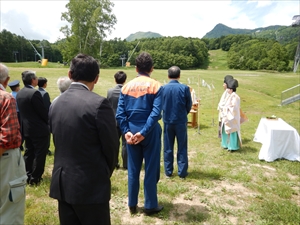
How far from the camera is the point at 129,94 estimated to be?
3406 millimetres

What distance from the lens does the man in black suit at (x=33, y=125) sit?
4.24 metres

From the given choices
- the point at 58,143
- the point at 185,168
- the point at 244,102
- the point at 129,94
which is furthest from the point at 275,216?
the point at 244,102

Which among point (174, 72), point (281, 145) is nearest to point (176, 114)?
point (174, 72)

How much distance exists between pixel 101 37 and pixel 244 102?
119 feet

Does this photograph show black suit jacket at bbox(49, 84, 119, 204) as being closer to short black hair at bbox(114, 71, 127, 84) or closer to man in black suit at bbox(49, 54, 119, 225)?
man in black suit at bbox(49, 54, 119, 225)

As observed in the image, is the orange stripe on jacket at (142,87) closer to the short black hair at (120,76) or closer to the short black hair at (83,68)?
the short black hair at (83,68)

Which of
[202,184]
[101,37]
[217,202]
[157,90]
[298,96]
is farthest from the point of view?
[101,37]

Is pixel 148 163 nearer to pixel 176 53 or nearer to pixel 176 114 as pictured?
pixel 176 114

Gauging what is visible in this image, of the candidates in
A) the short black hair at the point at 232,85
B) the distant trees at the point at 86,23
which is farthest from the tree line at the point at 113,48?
the short black hair at the point at 232,85

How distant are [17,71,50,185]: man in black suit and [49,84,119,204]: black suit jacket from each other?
2.43 meters

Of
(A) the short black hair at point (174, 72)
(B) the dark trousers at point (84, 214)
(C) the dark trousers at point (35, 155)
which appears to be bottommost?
(C) the dark trousers at point (35, 155)

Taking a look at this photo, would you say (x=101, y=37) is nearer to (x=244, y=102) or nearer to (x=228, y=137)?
(x=244, y=102)

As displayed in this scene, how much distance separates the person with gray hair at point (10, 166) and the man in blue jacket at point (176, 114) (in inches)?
116

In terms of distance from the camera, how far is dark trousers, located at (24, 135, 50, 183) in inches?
173
